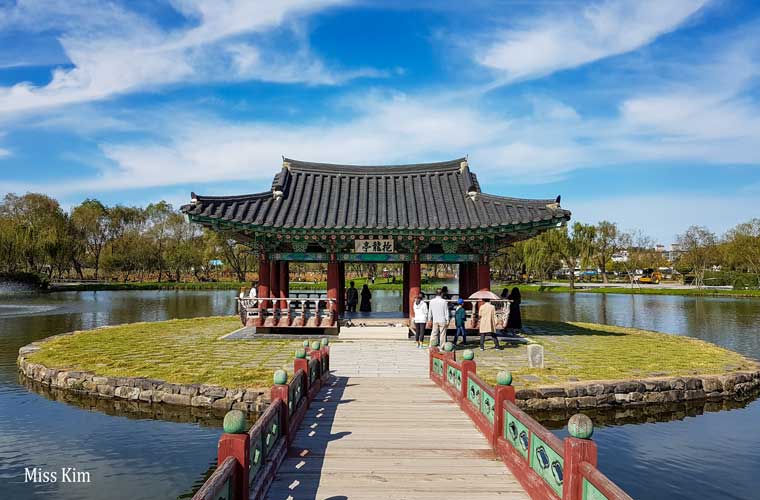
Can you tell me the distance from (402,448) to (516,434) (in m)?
1.79

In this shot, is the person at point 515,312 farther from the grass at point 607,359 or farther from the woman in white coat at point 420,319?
the woman in white coat at point 420,319

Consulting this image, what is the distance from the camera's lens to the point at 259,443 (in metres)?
5.89

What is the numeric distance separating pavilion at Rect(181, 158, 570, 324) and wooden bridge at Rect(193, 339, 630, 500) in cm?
958

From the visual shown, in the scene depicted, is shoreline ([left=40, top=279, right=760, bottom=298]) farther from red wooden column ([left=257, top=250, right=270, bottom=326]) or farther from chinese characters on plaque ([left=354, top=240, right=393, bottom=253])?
chinese characters on plaque ([left=354, top=240, right=393, bottom=253])

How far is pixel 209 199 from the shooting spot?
64.3ft

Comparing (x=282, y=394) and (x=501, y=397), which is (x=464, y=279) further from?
(x=282, y=394)

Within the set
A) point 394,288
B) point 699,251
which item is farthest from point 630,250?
point 394,288

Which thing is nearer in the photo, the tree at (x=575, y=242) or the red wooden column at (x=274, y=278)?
the red wooden column at (x=274, y=278)

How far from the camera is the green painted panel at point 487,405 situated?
25.8 feet

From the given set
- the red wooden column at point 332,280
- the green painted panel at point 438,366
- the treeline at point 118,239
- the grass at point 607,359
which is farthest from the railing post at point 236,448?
the treeline at point 118,239

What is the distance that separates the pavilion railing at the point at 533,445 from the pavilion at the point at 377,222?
10.7 metres

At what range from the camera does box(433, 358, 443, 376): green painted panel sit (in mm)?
12102

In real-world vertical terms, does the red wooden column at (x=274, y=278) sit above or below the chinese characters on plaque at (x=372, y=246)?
below

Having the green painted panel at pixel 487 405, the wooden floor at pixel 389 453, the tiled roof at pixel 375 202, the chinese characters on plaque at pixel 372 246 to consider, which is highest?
the tiled roof at pixel 375 202
